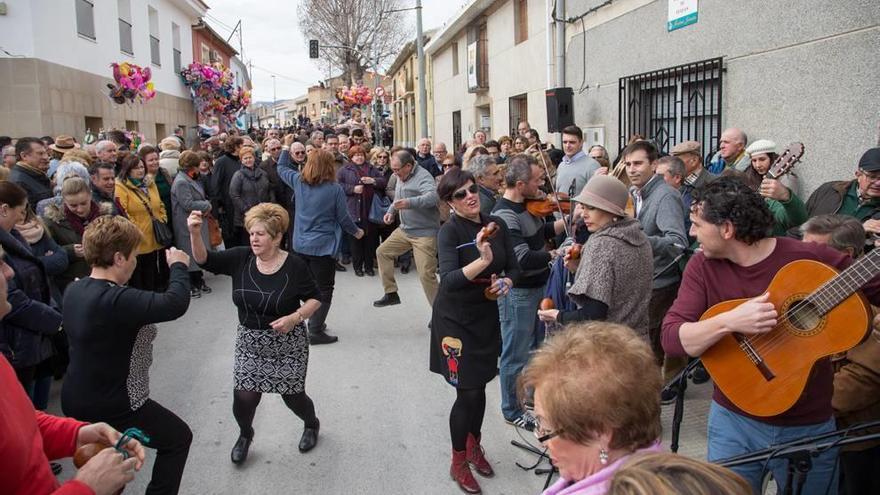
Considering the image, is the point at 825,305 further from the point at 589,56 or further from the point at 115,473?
the point at 589,56

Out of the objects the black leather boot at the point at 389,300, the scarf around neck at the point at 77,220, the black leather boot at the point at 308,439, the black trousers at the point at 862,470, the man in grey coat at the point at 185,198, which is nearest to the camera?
the black trousers at the point at 862,470

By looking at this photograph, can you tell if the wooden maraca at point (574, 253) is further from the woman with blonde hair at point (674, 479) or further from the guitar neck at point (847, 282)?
the woman with blonde hair at point (674, 479)

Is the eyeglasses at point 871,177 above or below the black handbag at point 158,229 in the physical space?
above

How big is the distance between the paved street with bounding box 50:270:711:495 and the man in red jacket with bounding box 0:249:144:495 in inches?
65.2

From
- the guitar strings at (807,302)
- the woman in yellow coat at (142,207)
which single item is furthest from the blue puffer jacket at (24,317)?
the guitar strings at (807,302)

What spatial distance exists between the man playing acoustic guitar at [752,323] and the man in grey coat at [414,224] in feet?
13.3

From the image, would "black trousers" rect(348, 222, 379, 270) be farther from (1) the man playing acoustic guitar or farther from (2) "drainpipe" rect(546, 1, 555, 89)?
(1) the man playing acoustic guitar

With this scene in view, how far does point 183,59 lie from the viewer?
22.5 metres

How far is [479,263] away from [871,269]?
72.0 inches

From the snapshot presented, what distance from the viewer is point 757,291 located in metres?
2.56

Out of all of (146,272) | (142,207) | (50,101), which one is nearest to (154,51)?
(50,101)

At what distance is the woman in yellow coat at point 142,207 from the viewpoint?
7027 mm

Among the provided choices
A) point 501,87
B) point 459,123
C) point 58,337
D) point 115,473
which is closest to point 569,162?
point 58,337

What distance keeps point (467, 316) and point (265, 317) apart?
4.09 feet
